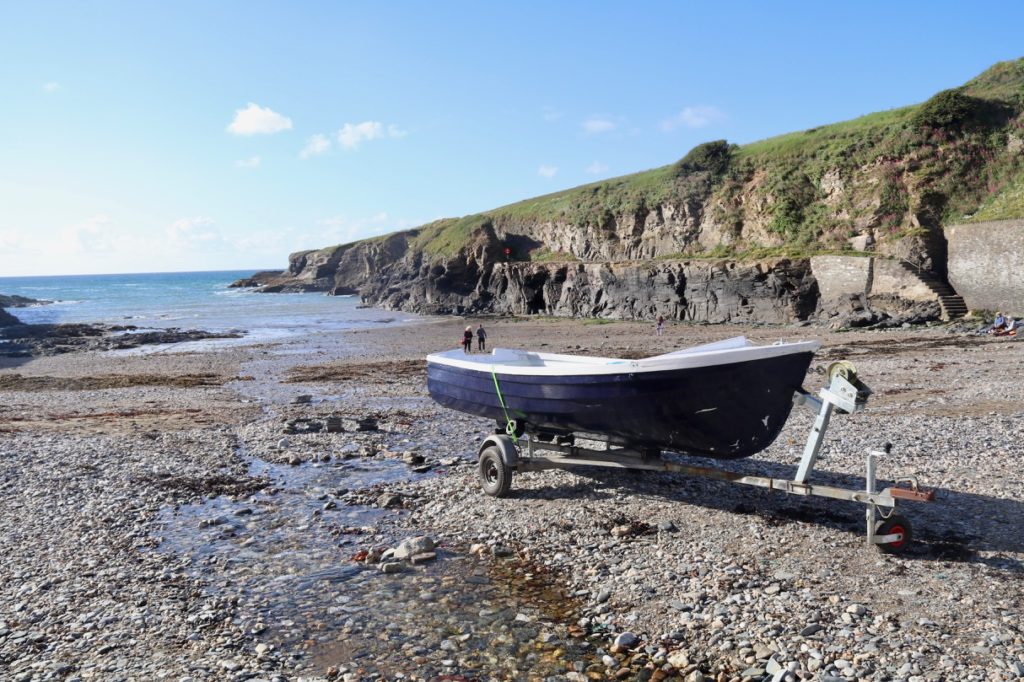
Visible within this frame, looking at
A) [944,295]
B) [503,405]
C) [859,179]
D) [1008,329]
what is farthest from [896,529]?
[859,179]

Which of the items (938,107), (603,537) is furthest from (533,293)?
(603,537)

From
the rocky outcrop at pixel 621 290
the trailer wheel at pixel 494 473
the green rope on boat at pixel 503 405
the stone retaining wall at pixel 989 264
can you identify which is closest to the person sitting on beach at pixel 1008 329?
the stone retaining wall at pixel 989 264

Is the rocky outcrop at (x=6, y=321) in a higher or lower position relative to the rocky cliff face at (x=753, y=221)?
lower

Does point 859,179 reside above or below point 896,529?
above

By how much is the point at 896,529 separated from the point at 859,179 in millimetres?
45849

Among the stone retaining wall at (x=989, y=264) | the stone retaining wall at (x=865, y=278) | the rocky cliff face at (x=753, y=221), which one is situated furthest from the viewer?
the rocky cliff face at (x=753, y=221)

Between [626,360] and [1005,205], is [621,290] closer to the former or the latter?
[1005,205]

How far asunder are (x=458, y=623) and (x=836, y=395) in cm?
470

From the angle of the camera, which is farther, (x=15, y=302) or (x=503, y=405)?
(x=15, y=302)

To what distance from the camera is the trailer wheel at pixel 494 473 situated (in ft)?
33.7

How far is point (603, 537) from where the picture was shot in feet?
27.8

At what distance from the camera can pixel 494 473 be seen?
10625 mm

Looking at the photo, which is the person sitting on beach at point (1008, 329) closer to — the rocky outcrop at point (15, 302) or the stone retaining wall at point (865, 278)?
the stone retaining wall at point (865, 278)

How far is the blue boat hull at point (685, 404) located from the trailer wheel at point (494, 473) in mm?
960
